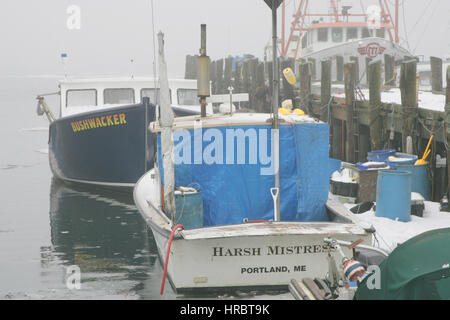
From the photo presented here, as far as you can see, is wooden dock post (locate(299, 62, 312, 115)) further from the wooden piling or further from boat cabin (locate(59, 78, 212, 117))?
the wooden piling

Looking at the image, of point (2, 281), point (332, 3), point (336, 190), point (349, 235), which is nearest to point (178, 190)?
point (349, 235)

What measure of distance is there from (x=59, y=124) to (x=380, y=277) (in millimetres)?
13475

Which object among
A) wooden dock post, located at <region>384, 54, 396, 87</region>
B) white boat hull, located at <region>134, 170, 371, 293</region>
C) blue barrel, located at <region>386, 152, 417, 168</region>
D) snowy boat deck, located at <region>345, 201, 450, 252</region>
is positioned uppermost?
wooden dock post, located at <region>384, 54, 396, 87</region>

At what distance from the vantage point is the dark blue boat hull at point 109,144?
1521 cm

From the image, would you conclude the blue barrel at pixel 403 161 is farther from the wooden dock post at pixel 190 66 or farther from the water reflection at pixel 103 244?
the wooden dock post at pixel 190 66

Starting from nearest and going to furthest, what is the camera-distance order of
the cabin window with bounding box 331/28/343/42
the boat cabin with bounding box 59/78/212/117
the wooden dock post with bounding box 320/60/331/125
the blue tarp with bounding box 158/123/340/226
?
the blue tarp with bounding box 158/123/340/226 < the boat cabin with bounding box 59/78/212/117 < the wooden dock post with bounding box 320/60/331/125 < the cabin window with bounding box 331/28/343/42

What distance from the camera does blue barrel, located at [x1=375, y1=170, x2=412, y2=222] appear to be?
32.9ft

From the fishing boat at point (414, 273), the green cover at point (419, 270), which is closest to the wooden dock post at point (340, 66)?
the fishing boat at point (414, 273)

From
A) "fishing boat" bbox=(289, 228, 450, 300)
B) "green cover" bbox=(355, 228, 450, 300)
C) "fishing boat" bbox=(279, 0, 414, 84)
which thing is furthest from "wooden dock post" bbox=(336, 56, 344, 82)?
"green cover" bbox=(355, 228, 450, 300)

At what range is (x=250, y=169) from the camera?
8.05 metres

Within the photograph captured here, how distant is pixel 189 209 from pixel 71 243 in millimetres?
4532

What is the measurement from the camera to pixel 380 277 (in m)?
4.91

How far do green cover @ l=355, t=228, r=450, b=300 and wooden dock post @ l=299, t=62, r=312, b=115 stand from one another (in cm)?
1504
